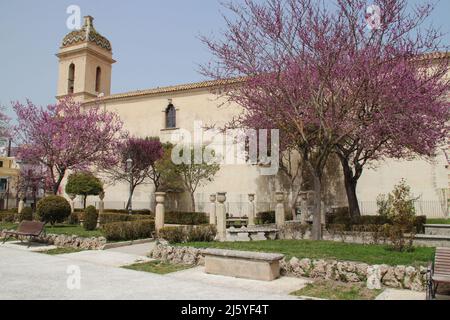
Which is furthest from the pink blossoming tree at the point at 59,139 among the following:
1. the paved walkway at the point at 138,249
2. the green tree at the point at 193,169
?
the paved walkway at the point at 138,249

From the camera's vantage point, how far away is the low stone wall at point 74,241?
1222 cm

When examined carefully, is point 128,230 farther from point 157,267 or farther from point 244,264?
point 244,264

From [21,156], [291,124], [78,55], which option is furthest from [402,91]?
[78,55]

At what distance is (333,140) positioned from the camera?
11875 millimetres

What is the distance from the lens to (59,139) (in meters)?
20.4

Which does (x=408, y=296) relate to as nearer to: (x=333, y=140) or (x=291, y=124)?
(x=333, y=140)

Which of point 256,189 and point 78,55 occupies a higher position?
point 78,55

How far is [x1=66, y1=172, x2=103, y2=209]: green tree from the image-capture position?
80.8ft

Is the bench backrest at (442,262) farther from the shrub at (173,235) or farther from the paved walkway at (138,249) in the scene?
the paved walkway at (138,249)

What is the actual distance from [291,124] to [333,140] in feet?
5.60

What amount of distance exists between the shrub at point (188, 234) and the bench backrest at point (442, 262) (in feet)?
22.4

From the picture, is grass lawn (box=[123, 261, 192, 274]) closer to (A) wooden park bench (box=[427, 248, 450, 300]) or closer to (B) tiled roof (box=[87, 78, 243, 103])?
(A) wooden park bench (box=[427, 248, 450, 300])

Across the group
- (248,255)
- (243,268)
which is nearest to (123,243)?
(243,268)

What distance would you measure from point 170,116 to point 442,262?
24.5 meters
